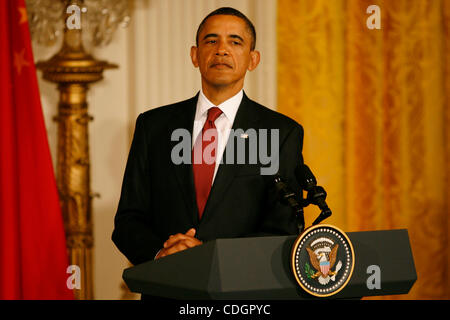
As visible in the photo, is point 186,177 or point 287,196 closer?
point 287,196

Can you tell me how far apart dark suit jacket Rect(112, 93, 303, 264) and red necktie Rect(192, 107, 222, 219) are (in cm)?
3

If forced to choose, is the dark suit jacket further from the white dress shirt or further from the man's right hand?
the man's right hand

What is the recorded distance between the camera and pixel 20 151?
2.87 metres

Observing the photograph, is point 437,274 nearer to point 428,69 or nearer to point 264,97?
point 428,69

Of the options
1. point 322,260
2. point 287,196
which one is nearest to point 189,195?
point 287,196

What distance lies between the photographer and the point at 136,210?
6.22 feet

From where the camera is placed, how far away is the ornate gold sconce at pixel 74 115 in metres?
3.12

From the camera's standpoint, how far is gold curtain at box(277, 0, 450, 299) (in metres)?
3.26

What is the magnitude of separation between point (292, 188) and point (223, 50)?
1.51 ft

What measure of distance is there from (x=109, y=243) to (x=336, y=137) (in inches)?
50.6

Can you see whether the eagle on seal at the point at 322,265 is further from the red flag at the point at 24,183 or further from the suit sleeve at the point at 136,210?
the red flag at the point at 24,183

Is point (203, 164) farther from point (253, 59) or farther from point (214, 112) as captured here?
point (253, 59)
